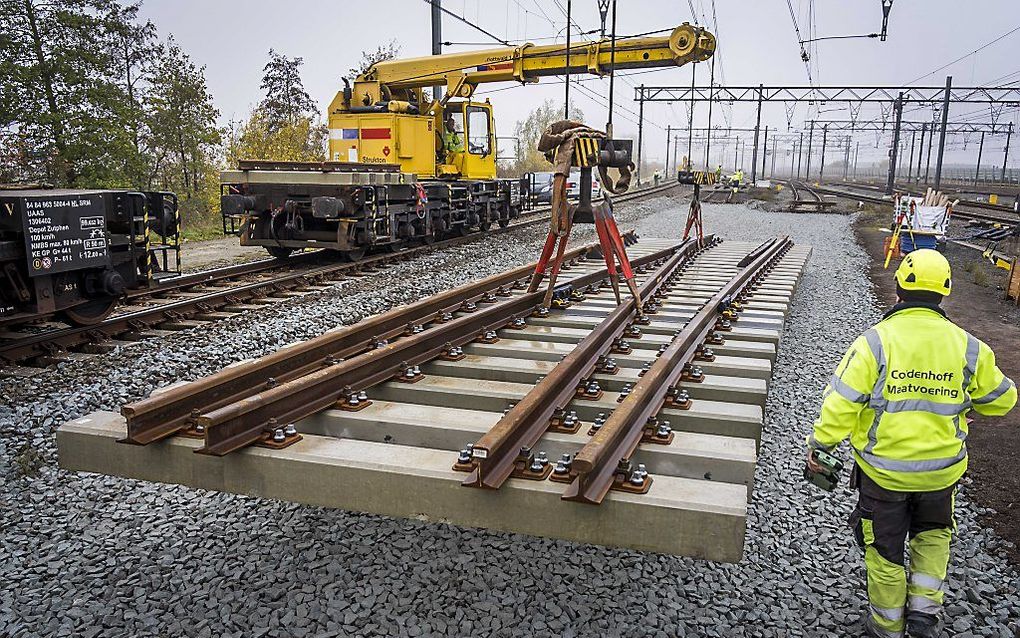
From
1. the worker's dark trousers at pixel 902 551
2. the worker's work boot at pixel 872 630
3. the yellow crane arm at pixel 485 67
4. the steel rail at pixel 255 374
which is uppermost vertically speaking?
the yellow crane arm at pixel 485 67

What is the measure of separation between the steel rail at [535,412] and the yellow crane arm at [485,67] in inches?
425

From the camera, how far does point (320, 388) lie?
3.93 m

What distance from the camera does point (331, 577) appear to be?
10.9 feet

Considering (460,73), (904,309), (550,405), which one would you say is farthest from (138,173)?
(904,309)

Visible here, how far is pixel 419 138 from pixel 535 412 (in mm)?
12955

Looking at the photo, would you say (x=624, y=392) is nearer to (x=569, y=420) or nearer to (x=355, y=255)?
(x=569, y=420)

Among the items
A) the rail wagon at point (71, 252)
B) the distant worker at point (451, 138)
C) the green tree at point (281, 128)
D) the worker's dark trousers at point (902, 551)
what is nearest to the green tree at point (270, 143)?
the green tree at point (281, 128)

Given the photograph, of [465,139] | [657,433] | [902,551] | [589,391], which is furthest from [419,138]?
[902,551]

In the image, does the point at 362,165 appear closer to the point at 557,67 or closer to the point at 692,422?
the point at 557,67

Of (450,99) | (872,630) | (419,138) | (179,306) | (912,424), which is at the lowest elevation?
(872,630)

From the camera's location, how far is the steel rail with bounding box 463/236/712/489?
292cm

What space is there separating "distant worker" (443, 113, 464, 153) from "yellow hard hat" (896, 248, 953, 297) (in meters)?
14.8

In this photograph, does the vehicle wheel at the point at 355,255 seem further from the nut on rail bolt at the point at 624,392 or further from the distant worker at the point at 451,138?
the nut on rail bolt at the point at 624,392

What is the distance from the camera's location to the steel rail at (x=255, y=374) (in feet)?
10.8
